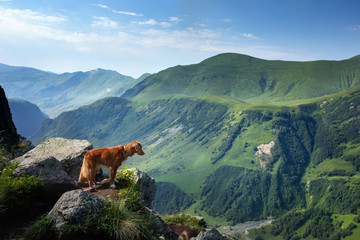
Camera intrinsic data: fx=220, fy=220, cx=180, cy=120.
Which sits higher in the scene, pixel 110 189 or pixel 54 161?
pixel 54 161

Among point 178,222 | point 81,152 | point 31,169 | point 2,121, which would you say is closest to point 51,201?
point 31,169

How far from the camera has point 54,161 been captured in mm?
9562

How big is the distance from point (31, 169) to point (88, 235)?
3.84 m

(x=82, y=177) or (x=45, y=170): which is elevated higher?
(x=45, y=170)

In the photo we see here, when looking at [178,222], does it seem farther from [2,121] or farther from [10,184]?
[2,121]

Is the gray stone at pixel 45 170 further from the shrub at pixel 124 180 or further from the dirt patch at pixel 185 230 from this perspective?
the dirt patch at pixel 185 230

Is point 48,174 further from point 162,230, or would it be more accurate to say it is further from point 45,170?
point 162,230

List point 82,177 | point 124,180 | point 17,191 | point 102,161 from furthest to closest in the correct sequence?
point 124,180, point 82,177, point 102,161, point 17,191

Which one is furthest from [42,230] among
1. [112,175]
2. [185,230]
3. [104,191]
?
[185,230]

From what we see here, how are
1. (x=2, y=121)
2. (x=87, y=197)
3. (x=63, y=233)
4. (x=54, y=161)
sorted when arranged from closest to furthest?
1. (x=63, y=233)
2. (x=87, y=197)
3. (x=54, y=161)
4. (x=2, y=121)

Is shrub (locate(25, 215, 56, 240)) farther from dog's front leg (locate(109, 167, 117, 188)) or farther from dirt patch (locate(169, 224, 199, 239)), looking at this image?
dirt patch (locate(169, 224, 199, 239))

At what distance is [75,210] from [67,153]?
295 inches

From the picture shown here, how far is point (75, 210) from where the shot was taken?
733cm

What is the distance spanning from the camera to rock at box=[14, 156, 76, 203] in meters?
8.82
